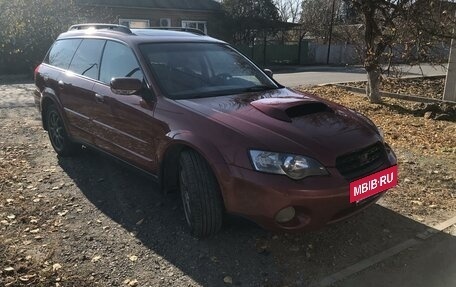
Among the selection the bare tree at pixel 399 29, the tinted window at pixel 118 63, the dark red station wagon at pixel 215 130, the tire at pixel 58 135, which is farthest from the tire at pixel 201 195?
the bare tree at pixel 399 29

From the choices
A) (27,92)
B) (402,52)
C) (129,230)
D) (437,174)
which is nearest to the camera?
(129,230)

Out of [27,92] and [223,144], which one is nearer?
[223,144]

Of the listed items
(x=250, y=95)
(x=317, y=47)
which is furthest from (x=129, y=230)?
(x=317, y=47)

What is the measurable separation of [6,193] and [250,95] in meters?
2.85

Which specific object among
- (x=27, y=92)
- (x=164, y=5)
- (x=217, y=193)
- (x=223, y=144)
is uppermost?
(x=164, y=5)

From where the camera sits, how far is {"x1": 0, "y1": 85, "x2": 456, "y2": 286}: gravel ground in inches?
126

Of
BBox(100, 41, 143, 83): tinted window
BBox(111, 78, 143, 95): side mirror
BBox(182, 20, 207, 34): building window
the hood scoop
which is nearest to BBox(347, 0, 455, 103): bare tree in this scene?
the hood scoop

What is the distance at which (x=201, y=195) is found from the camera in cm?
336

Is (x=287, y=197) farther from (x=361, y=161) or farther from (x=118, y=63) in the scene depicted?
(x=118, y=63)

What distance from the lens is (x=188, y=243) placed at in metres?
3.61

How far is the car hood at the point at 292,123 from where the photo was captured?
10.3ft

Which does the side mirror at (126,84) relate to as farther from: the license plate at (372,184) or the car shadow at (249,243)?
the license plate at (372,184)

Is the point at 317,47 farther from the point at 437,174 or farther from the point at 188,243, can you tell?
the point at 188,243

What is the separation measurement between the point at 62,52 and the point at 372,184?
Result: 4366 millimetres
